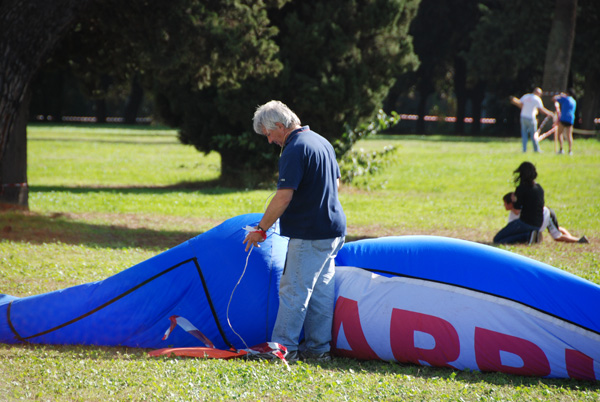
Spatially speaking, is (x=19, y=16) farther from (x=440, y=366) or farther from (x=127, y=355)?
(x=440, y=366)

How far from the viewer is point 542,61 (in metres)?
34.7

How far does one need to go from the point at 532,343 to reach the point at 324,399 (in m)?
1.67

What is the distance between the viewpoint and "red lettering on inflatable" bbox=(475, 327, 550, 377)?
4.84m

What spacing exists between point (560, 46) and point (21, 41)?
73.6 feet

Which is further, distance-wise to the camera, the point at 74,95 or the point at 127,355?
the point at 74,95

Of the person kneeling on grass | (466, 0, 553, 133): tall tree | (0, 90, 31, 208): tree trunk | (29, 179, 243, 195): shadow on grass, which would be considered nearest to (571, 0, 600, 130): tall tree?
(466, 0, 553, 133): tall tree

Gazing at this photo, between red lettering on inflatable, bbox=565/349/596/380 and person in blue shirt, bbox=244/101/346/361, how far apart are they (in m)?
1.77

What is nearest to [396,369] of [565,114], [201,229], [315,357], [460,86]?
[315,357]

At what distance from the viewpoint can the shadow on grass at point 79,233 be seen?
381 inches

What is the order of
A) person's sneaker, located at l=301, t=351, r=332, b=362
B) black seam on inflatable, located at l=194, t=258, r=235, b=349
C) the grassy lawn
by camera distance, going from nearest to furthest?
1. the grassy lawn
2. person's sneaker, located at l=301, t=351, r=332, b=362
3. black seam on inflatable, located at l=194, t=258, r=235, b=349

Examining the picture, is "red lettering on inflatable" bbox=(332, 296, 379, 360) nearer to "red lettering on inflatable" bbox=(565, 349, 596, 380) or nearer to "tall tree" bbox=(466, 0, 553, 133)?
"red lettering on inflatable" bbox=(565, 349, 596, 380)

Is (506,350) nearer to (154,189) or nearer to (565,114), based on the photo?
(154,189)

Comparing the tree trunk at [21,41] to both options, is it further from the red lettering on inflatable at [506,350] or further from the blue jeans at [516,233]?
the blue jeans at [516,233]

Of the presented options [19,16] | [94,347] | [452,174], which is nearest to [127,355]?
[94,347]
